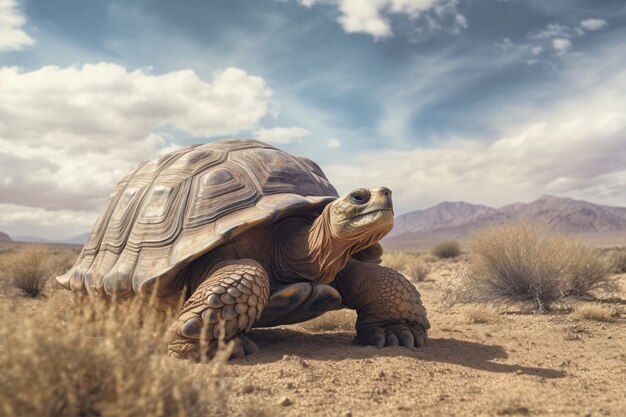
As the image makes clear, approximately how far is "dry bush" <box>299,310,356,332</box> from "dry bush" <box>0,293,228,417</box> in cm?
449

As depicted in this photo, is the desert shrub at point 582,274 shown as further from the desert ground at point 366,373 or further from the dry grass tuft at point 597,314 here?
the desert ground at point 366,373

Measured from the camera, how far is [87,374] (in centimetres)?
226

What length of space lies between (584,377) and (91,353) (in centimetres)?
413

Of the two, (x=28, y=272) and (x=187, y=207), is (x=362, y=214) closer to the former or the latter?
(x=187, y=207)

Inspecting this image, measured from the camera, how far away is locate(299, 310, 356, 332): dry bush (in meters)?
6.95

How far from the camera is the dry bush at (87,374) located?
6.67 feet

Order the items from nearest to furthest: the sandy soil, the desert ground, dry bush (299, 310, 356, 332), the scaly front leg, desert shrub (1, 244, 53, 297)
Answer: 1. the desert ground
2. the sandy soil
3. the scaly front leg
4. dry bush (299, 310, 356, 332)
5. desert shrub (1, 244, 53, 297)

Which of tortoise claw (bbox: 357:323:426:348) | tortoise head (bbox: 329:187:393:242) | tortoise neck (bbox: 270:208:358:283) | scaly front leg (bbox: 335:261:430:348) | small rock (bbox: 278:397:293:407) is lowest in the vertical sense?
small rock (bbox: 278:397:293:407)

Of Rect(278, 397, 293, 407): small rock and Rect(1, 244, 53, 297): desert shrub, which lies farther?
Rect(1, 244, 53, 297): desert shrub

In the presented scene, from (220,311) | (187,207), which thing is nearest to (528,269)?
(187,207)

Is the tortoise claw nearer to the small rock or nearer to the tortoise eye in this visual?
the tortoise eye

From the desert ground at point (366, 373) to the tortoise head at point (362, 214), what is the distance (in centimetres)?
118

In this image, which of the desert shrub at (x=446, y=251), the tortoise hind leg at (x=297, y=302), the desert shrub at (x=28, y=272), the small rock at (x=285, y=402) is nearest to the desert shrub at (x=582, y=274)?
the tortoise hind leg at (x=297, y=302)

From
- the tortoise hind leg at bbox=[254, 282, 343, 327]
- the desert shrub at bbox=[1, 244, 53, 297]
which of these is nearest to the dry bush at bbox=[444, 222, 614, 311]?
the tortoise hind leg at bbox=[254, 282, 343, 327]
